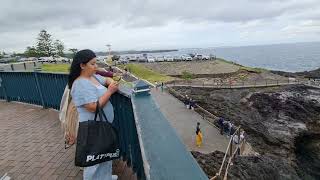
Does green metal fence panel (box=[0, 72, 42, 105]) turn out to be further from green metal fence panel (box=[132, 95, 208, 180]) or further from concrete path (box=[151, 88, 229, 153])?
concrete path (box=[151, 88, 229, 153])

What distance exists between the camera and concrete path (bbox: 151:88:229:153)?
1938 centimetres

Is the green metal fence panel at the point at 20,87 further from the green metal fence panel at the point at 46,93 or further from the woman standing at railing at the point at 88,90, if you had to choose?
the woman standing at railing at the point at 88,90

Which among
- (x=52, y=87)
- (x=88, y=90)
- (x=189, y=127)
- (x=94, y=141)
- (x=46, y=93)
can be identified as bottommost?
(x=189, y=127)

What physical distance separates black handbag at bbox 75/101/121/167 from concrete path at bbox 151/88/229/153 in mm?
13992

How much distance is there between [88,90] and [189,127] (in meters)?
20.3

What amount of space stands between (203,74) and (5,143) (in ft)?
164

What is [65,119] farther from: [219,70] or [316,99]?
[219,70]

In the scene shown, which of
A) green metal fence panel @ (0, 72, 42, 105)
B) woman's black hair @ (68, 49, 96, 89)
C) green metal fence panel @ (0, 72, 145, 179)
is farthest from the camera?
green metal fence panel @ (0, 72, 42, 105)

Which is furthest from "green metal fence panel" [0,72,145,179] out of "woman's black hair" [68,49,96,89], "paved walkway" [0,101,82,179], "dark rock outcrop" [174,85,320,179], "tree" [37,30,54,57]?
"tree" [37,30,54,57]

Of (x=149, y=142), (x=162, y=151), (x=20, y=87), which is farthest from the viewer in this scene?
(x=20, y=87)

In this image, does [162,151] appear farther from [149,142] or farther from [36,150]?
[36,150]

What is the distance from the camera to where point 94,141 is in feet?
9.45

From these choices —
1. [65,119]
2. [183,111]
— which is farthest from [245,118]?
[65,119]

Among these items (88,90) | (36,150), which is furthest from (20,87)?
(88,90)
